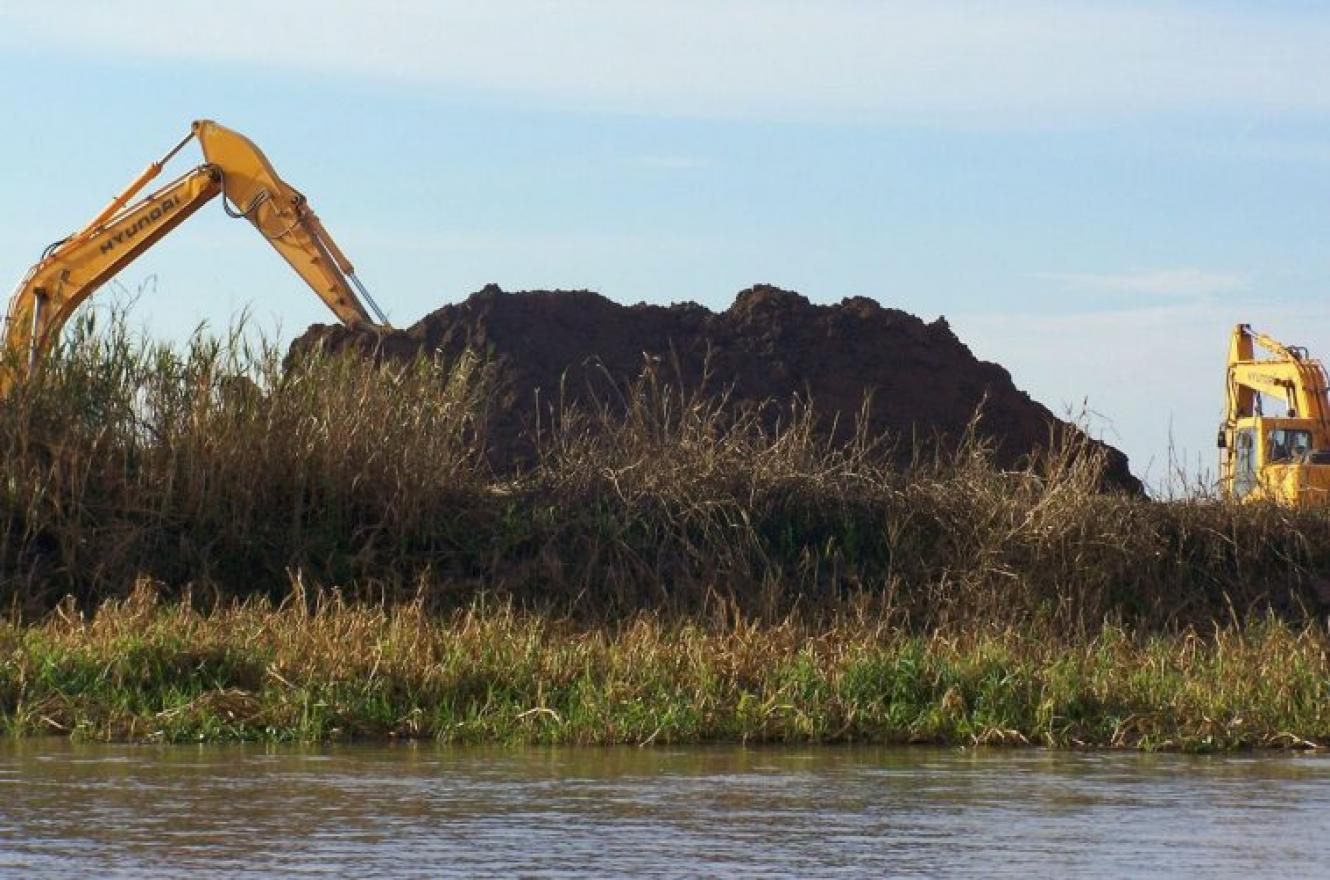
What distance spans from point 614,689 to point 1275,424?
1654 centimetres

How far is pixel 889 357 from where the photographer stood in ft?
80.5

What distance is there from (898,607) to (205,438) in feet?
18.3

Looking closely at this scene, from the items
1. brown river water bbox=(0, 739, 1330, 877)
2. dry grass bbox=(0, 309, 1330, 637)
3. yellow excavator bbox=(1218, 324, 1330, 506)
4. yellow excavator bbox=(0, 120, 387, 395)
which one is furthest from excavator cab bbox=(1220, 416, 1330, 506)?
brown river water bbox=(0, 739, 1330, 877)

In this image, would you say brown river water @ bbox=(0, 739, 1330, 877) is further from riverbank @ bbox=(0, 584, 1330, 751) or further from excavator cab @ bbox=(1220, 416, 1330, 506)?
excavator cab @ bbox=(1220, 416, 1330, 506)

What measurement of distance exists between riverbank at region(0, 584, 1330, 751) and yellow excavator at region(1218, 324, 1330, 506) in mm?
11856

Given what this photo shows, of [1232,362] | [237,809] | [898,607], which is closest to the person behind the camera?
[237,809]

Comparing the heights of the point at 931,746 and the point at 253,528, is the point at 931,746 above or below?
below

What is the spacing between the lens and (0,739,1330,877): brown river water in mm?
6656

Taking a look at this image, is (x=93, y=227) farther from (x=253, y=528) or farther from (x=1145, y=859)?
(x=1145, y=859)

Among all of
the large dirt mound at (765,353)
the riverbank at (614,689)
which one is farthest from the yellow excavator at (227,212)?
the riverbank at (614,689)

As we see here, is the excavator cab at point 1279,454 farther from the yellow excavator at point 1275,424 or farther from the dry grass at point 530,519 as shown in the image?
the dry grass at point 530,519

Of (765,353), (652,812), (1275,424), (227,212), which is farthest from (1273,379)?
(652,812)

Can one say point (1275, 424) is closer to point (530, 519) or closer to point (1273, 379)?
point (1273, 379)

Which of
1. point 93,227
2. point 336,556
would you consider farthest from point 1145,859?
point 93,227
